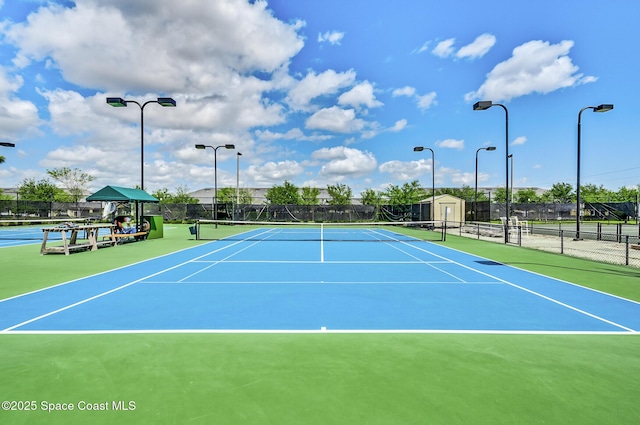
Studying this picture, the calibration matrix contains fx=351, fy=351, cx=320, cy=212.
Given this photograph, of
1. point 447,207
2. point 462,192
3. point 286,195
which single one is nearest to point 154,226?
point 447,207

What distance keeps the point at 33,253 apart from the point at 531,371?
1764 cm

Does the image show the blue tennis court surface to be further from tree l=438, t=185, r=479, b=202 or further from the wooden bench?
tree l=438, t=185, r=479, b=202

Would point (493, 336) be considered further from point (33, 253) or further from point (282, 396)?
point (33, 253)

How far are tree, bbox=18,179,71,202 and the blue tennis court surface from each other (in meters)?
49.9

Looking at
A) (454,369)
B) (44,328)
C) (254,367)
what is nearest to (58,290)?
(44,328)

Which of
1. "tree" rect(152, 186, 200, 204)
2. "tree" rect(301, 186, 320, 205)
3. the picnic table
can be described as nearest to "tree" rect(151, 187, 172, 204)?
"tree" rect(152, 186, 200, 204)

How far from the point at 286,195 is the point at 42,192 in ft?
116

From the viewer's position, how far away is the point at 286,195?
52.2 m

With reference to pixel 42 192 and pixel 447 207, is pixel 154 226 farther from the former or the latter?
pixel 42 192

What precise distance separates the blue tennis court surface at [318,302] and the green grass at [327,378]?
21.3 inches

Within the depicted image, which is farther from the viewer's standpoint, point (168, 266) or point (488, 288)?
point (168, 266)

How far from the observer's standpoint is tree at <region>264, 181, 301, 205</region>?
52.0 metres

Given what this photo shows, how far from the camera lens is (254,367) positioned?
407cm

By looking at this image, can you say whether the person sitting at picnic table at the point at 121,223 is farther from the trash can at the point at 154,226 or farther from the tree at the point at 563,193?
the tree at the point at 563,193
